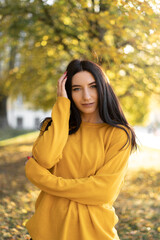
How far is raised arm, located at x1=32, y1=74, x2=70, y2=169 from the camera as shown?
6.95ft

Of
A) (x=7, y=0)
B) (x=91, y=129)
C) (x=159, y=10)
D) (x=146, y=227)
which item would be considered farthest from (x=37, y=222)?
(x=7, y=0)

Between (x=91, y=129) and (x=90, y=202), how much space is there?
62 cm

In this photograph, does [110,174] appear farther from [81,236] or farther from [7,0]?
[7,0]

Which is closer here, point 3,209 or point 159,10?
point 159,10

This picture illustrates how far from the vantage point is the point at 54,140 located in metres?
2.12

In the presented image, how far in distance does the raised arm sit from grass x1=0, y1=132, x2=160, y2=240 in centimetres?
146

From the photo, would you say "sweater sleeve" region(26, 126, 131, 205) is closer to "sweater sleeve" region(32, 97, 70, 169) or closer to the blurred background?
"sweater sleeve" region(32, 97, 70, 169)

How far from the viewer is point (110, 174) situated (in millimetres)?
2043

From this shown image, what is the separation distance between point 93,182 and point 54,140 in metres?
0.44

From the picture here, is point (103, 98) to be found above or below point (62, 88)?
below

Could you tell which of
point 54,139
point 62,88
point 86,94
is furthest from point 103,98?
point 54,139

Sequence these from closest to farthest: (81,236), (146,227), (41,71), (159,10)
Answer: (81,236) → (159,10) → (146,227) → (41,71)

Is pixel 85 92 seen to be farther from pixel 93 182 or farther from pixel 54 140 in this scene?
pixel 93 182

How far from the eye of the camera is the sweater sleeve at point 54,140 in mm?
2117
